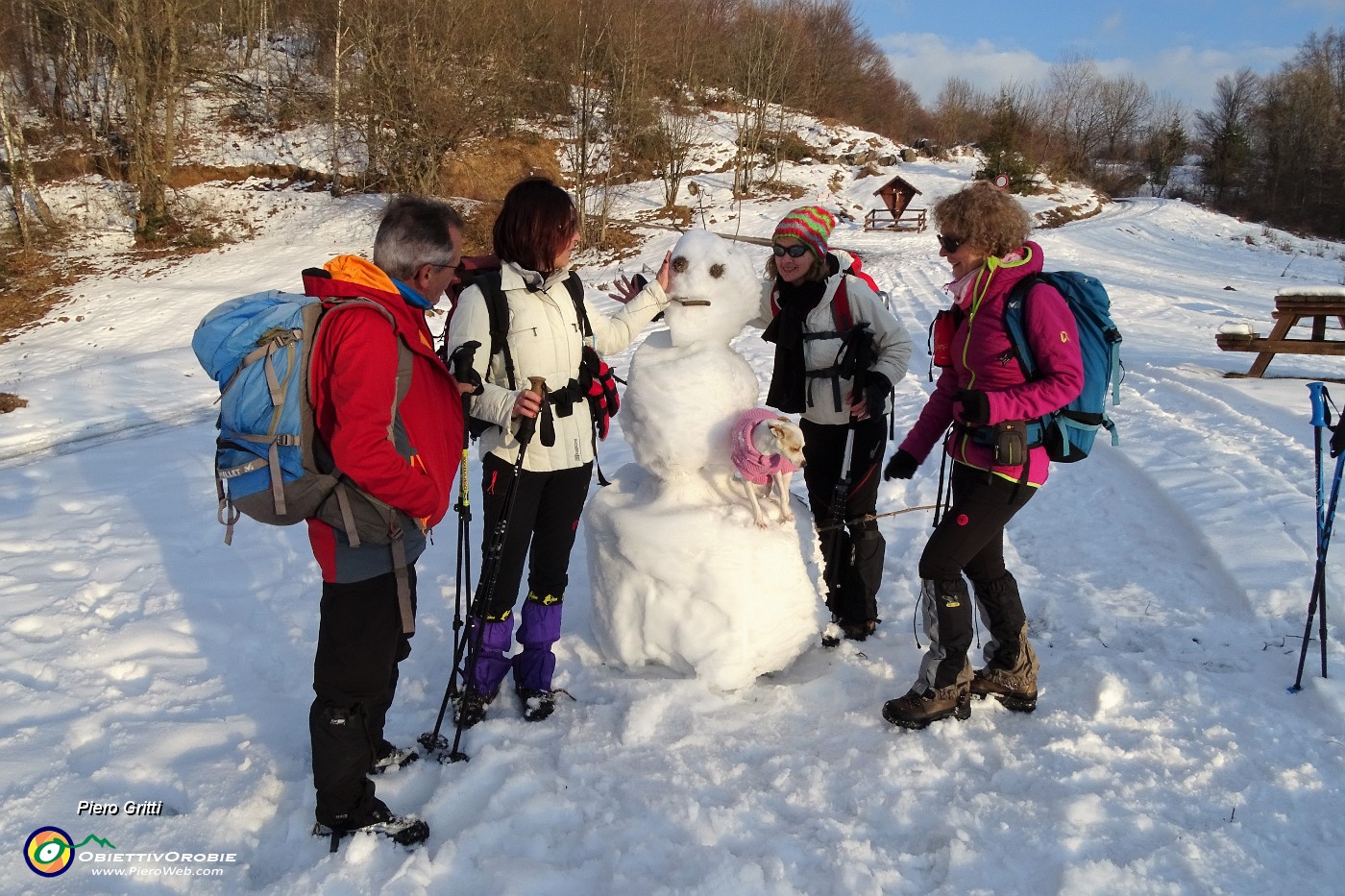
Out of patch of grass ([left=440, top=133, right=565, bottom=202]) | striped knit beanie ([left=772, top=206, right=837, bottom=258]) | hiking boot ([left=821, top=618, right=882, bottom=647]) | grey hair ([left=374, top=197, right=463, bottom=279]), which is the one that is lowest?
hiking boot ([left=821, top=618, right=882, bottom=647])

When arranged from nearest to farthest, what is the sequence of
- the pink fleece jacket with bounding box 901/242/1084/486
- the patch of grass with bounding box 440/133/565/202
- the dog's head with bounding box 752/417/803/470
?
1. the pink fleece jacket with bounding box 901/242/1084/486
2. the dog's head with bounding box 752/417/803/470
3. the patch of grass with bounding box 440/133/565/202

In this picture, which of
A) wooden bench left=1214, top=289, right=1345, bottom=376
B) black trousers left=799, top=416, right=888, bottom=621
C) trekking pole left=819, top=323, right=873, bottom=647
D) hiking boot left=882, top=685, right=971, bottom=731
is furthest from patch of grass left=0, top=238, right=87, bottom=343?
wooden bench left=1214, top=289, right=1345, bottom=376

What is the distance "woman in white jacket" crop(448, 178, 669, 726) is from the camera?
2.83m

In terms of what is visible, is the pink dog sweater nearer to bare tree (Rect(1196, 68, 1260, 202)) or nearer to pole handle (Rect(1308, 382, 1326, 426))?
pole handle (Rect(1308, 382, 1326, 426))

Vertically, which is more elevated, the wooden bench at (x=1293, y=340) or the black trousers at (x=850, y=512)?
the wooden bench at (x=1293, y=340)

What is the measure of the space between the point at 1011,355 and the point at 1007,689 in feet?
4.44

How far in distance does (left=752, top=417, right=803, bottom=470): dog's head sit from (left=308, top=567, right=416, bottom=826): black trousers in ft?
4.55

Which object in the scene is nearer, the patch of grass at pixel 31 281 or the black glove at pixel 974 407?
the black glove at pixel 974 407

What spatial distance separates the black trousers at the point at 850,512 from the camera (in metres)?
3.60

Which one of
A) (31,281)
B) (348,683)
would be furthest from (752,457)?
(31,281)

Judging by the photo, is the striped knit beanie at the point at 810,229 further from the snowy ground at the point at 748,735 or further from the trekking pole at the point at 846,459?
the snowy ground at the point at 748,735

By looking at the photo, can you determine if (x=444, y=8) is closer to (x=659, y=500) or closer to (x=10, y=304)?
(x=10, y=304)

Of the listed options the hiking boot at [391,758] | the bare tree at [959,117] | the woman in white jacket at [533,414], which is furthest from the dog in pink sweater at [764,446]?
the bare tree at [959,117]

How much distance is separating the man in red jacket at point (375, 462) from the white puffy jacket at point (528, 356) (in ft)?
0.81
